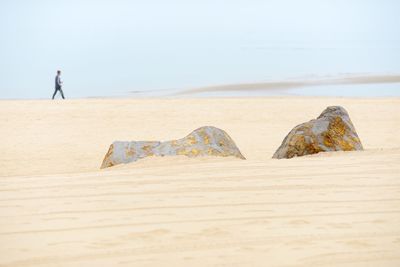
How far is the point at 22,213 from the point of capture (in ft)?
13.1

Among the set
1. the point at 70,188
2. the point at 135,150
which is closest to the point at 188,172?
the point at 70,188

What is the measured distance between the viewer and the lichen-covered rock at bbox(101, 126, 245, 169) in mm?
7879

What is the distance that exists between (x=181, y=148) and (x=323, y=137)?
1689 mm

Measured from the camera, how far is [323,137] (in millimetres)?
7883

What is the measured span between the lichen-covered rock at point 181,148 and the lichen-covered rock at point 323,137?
0.70 m

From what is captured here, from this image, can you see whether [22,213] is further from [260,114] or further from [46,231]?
[260,114]

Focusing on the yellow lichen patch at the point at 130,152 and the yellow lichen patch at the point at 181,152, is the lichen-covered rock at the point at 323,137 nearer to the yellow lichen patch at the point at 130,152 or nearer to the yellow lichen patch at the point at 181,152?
the yellow lichen patch at the point at 181,152

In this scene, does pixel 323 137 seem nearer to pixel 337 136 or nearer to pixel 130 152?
pixel 337 136

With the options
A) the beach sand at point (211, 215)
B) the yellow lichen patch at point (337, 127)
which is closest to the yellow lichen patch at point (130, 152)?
the beach sand at point (211, 215)

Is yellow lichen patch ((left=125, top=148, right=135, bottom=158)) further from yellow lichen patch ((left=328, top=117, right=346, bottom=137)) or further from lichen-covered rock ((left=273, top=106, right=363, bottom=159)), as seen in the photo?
yellow lichen patch ((left=328, top=117, right=346, bottom=137))

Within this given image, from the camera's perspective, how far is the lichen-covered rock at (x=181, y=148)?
7879mm

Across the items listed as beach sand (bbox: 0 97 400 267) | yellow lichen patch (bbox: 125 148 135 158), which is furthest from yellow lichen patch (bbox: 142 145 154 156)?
beach sand (bbox: 0 97 400 267)

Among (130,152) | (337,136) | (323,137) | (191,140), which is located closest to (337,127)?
(337,136)

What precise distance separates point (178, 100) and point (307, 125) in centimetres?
1471
